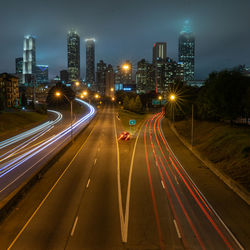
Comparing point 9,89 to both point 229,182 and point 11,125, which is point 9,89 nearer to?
point 11,125

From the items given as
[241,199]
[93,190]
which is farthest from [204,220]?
[93,190]

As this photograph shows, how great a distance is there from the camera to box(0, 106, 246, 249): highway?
445 inches

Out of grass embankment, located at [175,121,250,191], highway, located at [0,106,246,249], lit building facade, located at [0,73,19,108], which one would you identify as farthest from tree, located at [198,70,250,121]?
lit building facade, located at [0,73,19,108]

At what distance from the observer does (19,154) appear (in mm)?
31062

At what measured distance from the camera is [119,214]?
556 inches

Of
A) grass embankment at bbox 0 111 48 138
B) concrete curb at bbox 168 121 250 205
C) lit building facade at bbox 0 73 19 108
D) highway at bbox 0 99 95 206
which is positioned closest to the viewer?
concrete curb at bbox 168 121 250 205

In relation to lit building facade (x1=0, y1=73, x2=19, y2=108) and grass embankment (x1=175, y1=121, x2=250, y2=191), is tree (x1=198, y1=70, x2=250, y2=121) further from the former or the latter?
lit building facade (x1=0, y1=73, x2=19, y2=108)

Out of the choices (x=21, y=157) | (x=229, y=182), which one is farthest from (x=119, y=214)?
(x=21, y=157)

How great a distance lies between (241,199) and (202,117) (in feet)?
112

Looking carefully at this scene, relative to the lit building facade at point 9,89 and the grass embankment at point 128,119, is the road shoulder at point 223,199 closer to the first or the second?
the grass embankment at point 128,119

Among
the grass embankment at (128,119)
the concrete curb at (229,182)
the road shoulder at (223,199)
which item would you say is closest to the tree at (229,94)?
the concrete curb at (229,182)

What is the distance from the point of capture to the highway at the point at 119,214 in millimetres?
11305

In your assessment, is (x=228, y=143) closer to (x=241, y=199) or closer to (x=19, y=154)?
(x=241, y=199)

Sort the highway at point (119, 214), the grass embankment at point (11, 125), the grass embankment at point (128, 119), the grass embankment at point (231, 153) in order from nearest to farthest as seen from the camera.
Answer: the highway at point (119, 214), the grass embankment at point (231, 153), the grass embankment at point (11, 125), the grass embankment at point (128, 119)
